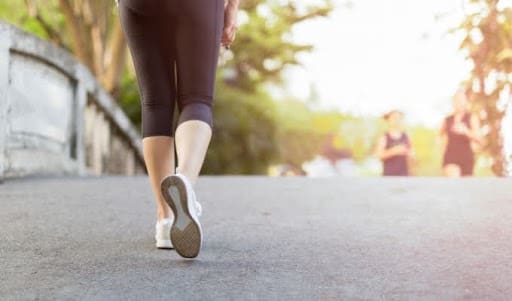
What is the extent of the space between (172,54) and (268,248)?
90 cm

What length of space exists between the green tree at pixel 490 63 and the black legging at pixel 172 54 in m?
6.91

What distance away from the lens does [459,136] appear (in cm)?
951

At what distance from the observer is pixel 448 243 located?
3693mm

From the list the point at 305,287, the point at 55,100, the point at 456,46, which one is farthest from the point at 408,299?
the point at 456,46

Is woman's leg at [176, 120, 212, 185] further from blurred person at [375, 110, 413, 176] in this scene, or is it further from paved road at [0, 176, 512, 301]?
blurred person at [375, 110, 413, 176]

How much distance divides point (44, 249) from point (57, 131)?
5.48 metres

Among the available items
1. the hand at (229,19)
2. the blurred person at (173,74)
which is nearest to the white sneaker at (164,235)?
the blurred person at (173,74)

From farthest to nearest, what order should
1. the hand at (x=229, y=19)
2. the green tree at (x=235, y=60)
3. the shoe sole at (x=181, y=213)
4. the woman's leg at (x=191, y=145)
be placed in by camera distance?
the green tree at (x=235, y=60)
the hand at (x=229, y=19)
the woman's leg at (x=191, y=145)
the shoe sole at (x=181, y=213)

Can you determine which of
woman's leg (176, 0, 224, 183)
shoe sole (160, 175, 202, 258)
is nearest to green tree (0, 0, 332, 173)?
woman's leg (176, 0, 224, 183)

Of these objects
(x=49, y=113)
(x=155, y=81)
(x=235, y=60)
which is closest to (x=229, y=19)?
(x=155, y=81)

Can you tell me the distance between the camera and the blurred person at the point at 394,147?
10.2 meters

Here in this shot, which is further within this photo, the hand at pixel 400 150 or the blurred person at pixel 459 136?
the hand at pixel 400 150

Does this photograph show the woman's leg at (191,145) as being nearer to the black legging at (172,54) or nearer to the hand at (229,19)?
the black legging at (172,54)

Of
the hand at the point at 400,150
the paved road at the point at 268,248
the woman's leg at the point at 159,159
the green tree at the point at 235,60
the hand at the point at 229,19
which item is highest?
the green tree at the point at 235,60
